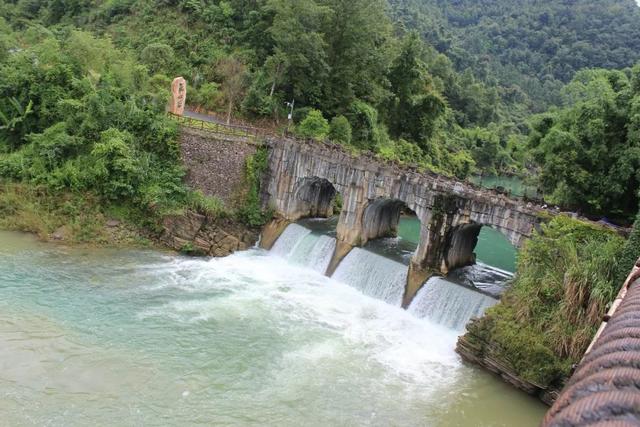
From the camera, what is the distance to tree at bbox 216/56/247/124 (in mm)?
41281

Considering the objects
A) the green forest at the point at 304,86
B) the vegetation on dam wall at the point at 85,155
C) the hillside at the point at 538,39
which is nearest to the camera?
the green forest at the point at 304,86

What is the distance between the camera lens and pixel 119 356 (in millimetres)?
17984

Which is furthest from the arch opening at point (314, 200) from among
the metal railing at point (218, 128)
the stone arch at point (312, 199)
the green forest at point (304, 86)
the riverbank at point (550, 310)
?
the riverbank at point (550, 310)

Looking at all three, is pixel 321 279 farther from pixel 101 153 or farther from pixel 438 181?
pixel 101 153

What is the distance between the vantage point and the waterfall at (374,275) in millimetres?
25547

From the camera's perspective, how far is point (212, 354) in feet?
62.3

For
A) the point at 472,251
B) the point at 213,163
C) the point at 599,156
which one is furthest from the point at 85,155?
the point at 599,156

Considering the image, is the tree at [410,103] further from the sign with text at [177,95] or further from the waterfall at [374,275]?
the waterfall at [374,275]

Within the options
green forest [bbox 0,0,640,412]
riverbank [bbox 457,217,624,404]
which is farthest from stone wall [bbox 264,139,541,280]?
riverbank [bbox 457,217,624,404]

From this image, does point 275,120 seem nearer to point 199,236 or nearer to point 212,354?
point 199,236

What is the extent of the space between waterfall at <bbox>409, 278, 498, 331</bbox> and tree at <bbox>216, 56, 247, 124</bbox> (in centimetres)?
2300

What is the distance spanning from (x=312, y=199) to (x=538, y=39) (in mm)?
136057

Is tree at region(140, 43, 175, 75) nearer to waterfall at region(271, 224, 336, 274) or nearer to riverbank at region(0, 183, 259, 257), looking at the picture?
riverbank at region(0, 183, 259, 257)

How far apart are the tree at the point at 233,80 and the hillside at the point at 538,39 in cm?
8461
